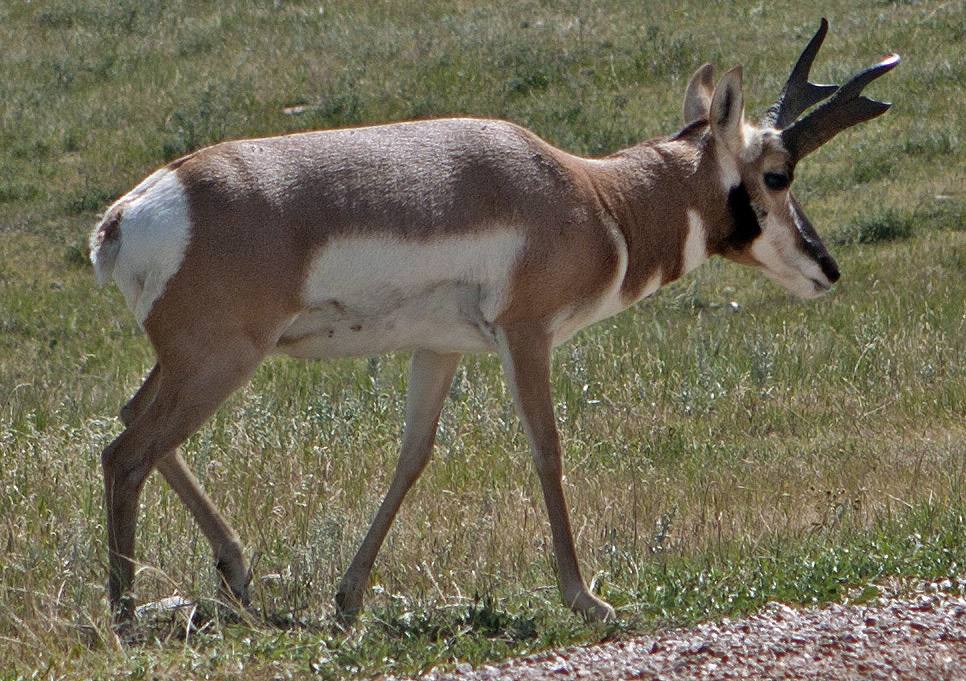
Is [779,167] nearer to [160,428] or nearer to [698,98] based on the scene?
[698,98]

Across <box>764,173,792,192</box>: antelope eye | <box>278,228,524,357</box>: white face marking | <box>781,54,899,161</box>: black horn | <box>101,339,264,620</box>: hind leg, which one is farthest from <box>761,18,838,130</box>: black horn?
<box>101,339,264,620</box>: hind leg

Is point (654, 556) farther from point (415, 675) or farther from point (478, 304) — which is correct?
point (415, 675)

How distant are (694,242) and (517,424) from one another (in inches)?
106

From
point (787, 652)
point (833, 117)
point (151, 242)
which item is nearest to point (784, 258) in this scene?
point (833, 117)

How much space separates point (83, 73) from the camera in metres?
22.2

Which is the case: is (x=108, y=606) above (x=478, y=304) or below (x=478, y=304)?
below

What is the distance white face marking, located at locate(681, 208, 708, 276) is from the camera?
6.29 metres

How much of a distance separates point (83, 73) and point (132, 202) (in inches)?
703

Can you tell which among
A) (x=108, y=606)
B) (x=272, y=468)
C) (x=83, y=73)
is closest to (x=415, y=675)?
(x=108, y=606)

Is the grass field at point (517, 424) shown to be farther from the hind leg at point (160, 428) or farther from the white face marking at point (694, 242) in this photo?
the white face marking at point (694, 242)

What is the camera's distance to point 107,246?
17.5 ft

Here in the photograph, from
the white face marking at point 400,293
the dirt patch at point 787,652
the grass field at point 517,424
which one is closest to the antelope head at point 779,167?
the grass field at point 517,424

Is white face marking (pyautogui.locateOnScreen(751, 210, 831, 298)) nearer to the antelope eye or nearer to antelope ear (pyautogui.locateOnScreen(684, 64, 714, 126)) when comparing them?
the antelope eye

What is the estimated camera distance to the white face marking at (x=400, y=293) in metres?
5.33
